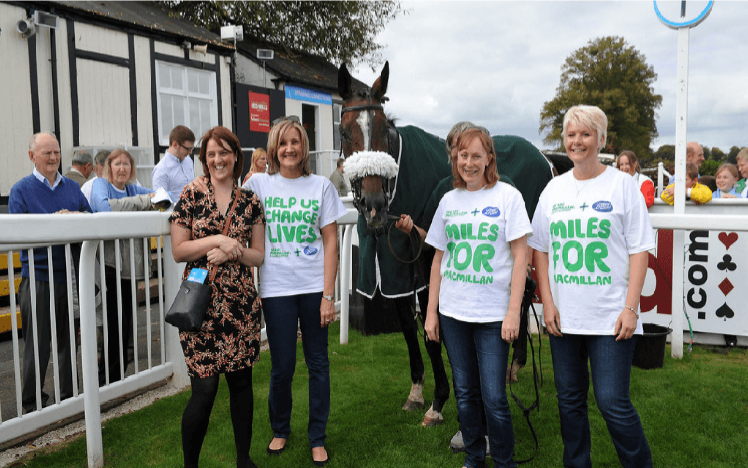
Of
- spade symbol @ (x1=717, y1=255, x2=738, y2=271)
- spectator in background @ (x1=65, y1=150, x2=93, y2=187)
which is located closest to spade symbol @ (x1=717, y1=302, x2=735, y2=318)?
spade symbol @ (x1=717, y1=255, x2=738, y2=271)

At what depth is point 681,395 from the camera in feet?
12.4

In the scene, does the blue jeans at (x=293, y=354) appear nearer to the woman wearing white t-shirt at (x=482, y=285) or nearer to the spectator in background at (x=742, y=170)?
the woman wearing white t-shirt at (x=482, y=285)

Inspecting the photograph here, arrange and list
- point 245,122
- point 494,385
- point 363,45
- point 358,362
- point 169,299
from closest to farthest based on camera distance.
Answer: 1. point 494,385
2. point 169,299
3. point 358,362
4. point 245,122
5. point 363,45

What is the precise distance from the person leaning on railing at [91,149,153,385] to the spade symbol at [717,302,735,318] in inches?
202

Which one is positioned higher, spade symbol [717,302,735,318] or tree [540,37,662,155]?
tree [540,37,662,155]

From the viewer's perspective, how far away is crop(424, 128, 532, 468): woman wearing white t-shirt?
234cm

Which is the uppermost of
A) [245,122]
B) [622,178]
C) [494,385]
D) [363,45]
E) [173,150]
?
[363,45]

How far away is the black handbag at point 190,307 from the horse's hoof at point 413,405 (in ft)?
5.89

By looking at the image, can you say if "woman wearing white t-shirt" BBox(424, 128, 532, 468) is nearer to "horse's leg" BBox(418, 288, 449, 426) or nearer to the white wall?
"horse's leg" BBox(418, 288, 449, 426)

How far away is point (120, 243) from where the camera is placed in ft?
13.4

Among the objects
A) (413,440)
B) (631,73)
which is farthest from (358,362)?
(631,73)

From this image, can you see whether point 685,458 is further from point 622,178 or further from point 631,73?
point 631,73

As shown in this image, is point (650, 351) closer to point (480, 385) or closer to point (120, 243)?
point (480, 385)

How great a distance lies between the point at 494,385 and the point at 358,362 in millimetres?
2440
